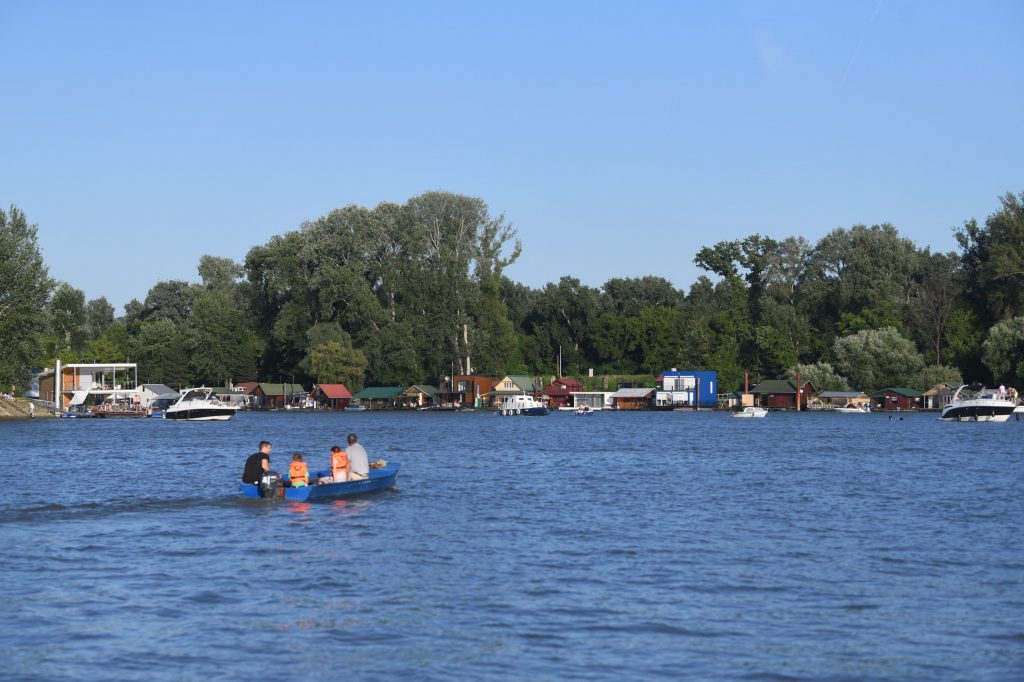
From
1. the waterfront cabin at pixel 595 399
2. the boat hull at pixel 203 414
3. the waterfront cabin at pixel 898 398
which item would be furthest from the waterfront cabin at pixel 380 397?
the waterfront cabin at pixel 898 398

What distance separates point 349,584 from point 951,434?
260ft

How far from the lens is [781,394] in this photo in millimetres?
165375

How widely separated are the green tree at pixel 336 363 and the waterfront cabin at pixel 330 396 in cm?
598

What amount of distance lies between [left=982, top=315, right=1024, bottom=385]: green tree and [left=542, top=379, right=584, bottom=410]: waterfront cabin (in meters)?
70.2

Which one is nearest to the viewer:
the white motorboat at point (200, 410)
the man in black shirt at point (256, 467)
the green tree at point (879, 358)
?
the man in black shirt at point (256, 467)

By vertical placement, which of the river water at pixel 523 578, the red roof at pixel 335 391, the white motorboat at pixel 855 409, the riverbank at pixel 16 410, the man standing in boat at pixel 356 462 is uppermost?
the red roof at pixel 335 391

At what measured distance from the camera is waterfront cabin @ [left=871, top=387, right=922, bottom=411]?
15038 cm

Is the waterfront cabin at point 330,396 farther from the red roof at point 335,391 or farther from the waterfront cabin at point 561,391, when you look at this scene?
the waterfront cabin at point 561,391

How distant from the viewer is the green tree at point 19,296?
331 ft

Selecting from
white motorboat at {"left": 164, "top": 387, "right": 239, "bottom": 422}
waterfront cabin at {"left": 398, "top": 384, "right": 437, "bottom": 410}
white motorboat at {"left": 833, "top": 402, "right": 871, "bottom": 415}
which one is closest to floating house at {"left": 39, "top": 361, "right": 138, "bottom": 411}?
white motorboat at {"left": 164, "top": 387, "right": 239, "bottom": 422}

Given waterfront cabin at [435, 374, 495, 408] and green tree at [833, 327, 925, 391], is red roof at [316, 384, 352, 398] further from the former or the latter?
green tree at [833, 327, 925, 391]

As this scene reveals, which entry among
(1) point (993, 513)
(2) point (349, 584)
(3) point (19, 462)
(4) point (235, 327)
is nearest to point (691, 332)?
(4) point (235, 327)

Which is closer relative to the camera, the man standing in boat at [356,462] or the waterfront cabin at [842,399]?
the man standing in boat at [356,462]

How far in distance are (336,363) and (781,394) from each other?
6362 cm
